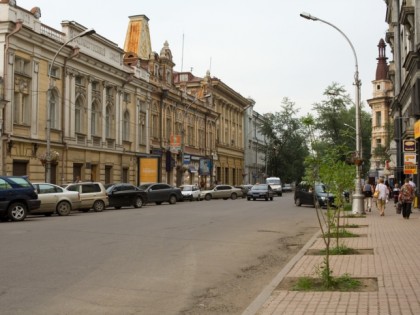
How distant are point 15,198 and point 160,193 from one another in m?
18.9

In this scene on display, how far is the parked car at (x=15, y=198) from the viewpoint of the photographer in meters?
21.0

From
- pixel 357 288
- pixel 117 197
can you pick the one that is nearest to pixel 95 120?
pixel 117 197

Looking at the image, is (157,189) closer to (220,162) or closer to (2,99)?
(2,99)

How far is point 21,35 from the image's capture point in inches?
1287

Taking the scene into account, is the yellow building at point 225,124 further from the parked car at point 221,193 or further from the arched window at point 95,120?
the arched window at point 95,120

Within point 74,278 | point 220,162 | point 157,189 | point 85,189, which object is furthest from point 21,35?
point 220,162

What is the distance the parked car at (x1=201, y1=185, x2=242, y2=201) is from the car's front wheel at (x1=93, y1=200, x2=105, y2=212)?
21529 millimetres

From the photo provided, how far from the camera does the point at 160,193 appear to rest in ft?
130

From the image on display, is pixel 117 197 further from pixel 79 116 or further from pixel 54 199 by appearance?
pixel 79 116

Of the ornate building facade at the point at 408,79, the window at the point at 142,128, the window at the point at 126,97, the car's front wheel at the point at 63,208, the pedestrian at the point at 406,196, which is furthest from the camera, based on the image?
the window at the point at 142,128

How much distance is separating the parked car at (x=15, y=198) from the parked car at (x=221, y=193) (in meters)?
29.9

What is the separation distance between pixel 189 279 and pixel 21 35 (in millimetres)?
27328

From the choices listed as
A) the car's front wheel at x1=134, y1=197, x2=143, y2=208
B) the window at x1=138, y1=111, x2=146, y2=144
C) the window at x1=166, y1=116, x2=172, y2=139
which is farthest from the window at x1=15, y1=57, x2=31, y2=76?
the window at x1=166, y1=116, x2=172, y2=139

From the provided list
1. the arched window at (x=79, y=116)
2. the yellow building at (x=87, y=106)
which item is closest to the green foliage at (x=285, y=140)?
the yellow building at (x=87, y=106)
